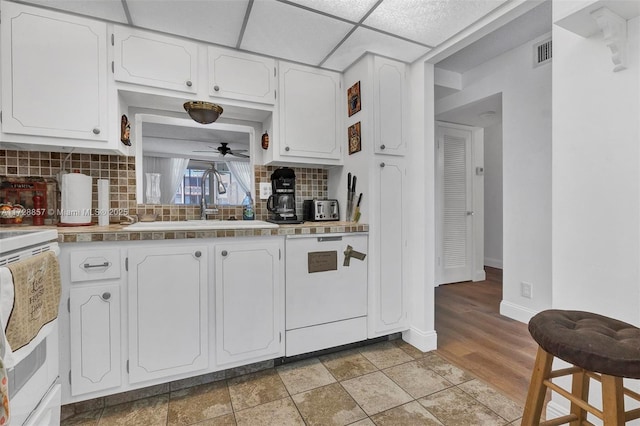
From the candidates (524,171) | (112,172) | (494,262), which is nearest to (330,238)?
(112,172)

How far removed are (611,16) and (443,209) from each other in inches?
116

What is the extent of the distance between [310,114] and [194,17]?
38.4 inches

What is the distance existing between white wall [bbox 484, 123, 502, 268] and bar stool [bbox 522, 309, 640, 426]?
4336 mm

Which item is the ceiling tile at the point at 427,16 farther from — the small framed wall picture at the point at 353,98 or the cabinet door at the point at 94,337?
the cabinet door at the point at 94,337

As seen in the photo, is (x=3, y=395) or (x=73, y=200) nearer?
(x=3, y=395)

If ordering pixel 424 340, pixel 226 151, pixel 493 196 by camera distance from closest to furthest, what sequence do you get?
pixel 424 340 < pixel 226 151 < pixel 493 196

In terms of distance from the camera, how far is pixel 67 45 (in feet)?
5.61

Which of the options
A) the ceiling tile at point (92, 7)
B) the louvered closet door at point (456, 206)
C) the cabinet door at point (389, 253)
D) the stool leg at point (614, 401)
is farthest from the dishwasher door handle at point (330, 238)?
the louvered closet door at point (456, 206)

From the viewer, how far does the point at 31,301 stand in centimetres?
99

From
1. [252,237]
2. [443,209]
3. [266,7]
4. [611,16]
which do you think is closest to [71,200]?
[252,237]

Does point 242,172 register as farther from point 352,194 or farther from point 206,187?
point 352,194

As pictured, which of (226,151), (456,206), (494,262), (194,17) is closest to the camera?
(194,17)

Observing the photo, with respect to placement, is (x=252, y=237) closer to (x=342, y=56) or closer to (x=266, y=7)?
(x=266, y=7)

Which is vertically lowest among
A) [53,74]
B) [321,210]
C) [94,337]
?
[94,337]
